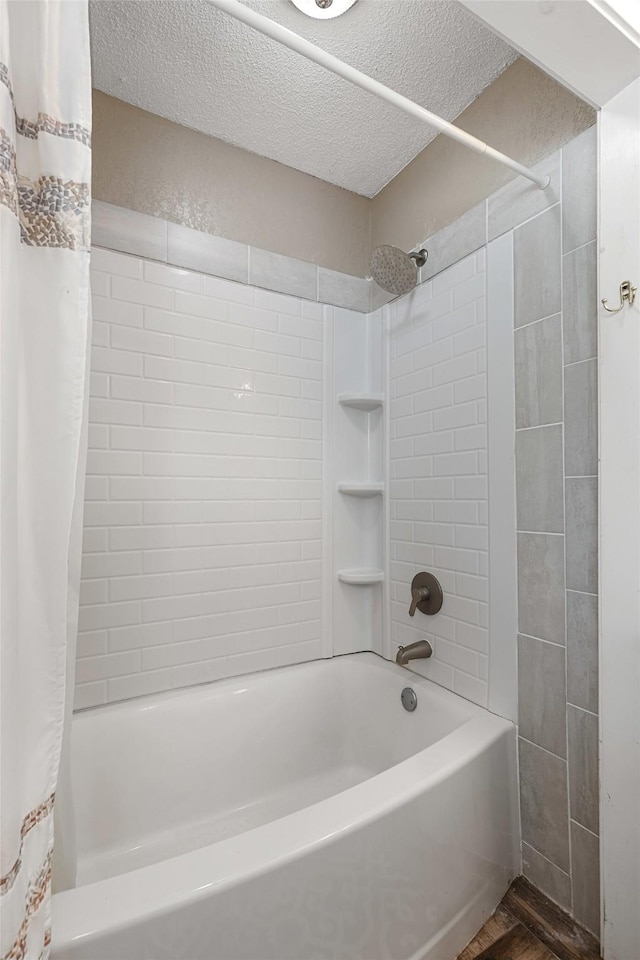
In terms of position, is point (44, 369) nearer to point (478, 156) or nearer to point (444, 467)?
point (444, 467)

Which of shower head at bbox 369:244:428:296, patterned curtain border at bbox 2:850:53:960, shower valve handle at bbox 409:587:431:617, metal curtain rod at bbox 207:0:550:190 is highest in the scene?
metal curtain rod at bbox 207:0:550:190

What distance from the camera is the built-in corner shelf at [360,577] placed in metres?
1.88

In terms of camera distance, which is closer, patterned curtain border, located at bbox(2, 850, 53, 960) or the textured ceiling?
patterned curtain border, located at bbox(2, 850, 53, 960)

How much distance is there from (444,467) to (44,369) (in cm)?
127

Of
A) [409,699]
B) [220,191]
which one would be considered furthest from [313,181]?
[409,699]

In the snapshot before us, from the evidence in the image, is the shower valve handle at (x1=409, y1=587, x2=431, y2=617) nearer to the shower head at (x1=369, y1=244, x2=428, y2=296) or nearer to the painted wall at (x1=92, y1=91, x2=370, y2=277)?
the shower head at (x1=369, y1=244, x2=428, y2=296)

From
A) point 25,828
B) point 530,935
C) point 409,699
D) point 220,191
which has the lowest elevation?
point 530,935

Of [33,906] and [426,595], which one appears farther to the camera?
[426,595]

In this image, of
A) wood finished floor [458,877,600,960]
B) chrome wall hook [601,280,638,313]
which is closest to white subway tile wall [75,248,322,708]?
wood finished floor [458,877,600,960]

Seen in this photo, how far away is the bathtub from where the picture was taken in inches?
31.6

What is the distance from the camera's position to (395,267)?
1637 millimetres

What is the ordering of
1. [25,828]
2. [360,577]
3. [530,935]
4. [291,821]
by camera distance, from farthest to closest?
1. [360,577]
2. [530,935]
3. [291,821]
4. [25,828]

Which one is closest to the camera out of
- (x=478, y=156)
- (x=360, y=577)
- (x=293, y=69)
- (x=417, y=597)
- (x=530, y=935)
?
(x=530, y=935)

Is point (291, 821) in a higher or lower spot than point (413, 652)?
lower
